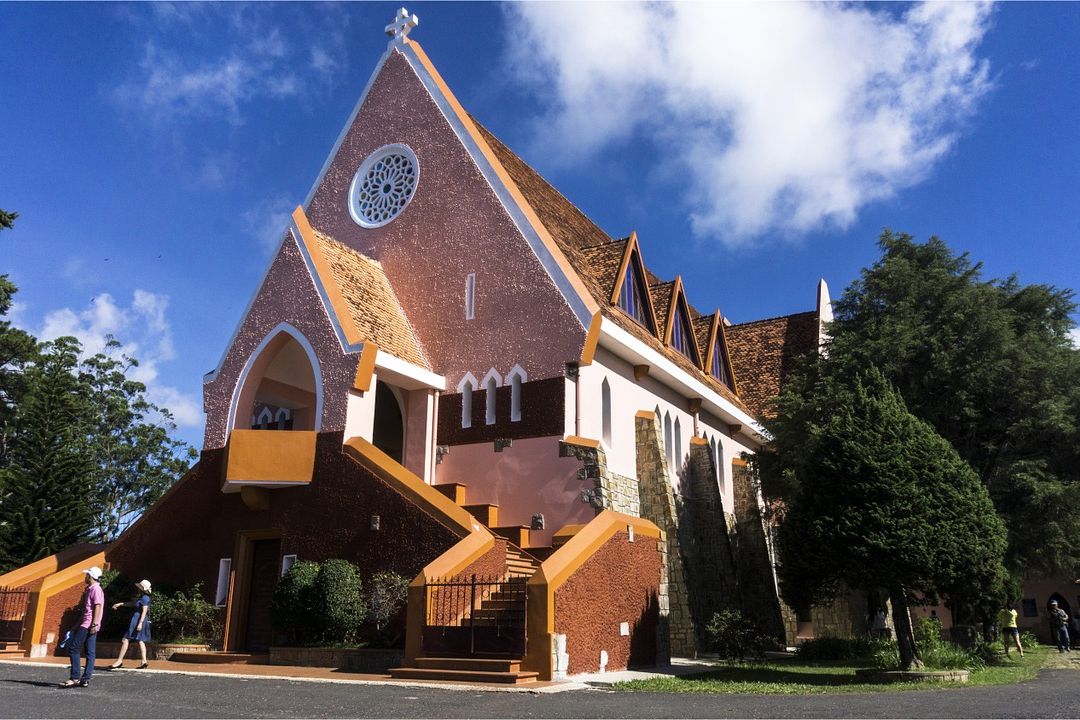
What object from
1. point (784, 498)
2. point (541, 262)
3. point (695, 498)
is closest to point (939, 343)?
point (784, 498)

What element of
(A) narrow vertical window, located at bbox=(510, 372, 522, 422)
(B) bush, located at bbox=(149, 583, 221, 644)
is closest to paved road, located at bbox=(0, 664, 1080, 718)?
(B) bush, located at bbox=(149, 583, 221, 644)

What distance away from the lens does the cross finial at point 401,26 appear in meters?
23.1

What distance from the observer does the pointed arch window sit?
21625 millimetres

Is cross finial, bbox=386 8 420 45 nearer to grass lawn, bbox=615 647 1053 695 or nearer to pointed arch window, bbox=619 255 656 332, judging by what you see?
pointed arch window, bbox=619 255 656 332

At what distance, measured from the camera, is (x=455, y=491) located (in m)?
18.1

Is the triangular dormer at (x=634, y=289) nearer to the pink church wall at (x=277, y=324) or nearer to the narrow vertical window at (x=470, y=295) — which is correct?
the narrow vertical window at (x=470, y=295)

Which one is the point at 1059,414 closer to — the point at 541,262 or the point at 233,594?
the point at 541,262

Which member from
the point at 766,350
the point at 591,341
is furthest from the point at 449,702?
the point at 766,350

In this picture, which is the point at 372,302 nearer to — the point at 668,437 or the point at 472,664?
the point at 668,437

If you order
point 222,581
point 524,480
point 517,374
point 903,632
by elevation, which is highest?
point 517,374

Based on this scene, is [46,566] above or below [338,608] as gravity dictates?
above

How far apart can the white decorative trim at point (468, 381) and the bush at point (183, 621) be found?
692 centimetres

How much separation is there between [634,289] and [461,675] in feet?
40.9

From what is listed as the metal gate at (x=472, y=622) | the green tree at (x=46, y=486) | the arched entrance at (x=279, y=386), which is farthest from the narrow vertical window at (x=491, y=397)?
the green tree at (x=46, y=486)
